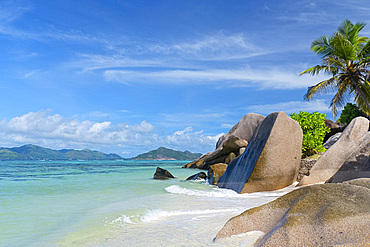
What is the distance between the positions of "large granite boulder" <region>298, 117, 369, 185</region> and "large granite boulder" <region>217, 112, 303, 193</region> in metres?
0.72

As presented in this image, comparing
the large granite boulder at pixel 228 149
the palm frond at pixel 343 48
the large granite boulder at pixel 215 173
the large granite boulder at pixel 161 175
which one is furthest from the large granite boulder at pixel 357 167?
the palm frond at pixel 343 48

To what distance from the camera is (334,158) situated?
943 centimetres

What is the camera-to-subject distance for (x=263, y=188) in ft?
28.2

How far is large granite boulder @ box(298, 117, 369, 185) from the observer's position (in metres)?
9.29

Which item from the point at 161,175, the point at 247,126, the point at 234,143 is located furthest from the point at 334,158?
the point at 247,126

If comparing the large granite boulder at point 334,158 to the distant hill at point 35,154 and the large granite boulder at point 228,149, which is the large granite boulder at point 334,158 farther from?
the distant hill at point 35,154

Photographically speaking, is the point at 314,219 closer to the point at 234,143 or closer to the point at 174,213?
the point at 174,213

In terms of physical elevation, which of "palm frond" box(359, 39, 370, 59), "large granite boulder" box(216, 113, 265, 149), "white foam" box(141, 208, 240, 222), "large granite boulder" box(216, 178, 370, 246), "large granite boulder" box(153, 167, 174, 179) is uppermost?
"palm frond" box(359, 39, 370, 59)

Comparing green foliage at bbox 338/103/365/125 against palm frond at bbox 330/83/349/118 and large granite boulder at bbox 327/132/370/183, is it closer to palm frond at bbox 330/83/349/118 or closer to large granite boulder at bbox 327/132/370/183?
palm frond at bbox 330/83/349/118

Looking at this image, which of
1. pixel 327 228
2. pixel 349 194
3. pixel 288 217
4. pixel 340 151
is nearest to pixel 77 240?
pixel 288 217

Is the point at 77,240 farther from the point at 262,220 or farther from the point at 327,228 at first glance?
the point at 327,228

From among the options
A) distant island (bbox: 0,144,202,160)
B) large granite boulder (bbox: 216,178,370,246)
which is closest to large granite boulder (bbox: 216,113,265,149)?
large granite boulder (bbox: 216,178,370,246)

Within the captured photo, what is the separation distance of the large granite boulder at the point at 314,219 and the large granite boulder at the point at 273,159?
4796 mm

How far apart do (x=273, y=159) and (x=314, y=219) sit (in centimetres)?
565
